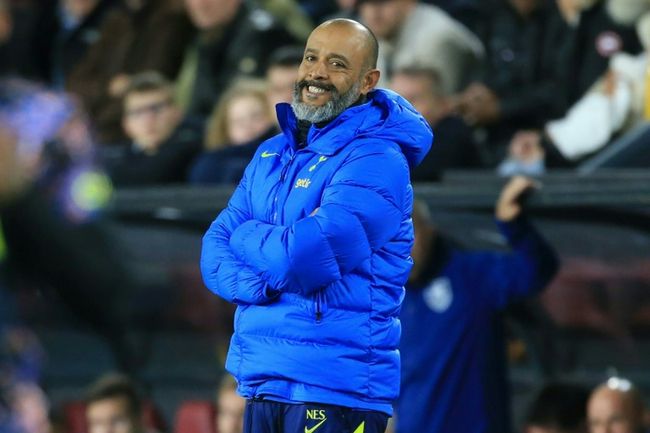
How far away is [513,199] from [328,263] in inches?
107

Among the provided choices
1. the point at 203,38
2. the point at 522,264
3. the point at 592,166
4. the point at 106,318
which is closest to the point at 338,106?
the point at 106,318

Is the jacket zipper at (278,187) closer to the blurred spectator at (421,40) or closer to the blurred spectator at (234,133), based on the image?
the blurred spectator at (234,133)

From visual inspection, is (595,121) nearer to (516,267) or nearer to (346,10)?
(516,267)

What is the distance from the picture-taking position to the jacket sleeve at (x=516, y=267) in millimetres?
7023

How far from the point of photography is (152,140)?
29.2 feet

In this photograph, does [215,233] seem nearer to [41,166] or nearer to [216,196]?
[41,166]

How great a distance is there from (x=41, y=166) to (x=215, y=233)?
118 cm

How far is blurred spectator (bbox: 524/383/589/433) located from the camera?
7250 mm

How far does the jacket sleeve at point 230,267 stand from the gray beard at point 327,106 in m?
0.28

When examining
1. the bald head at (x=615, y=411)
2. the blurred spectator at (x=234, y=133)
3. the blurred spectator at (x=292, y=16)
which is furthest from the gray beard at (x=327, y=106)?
the blurred spectator at (x=292, y=16)

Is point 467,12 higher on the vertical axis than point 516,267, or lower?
higher

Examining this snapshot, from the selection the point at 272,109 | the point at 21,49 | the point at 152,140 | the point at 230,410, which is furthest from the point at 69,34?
the point at 230,410

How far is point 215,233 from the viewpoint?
4719 millimetres

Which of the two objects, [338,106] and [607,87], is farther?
[607,87]
